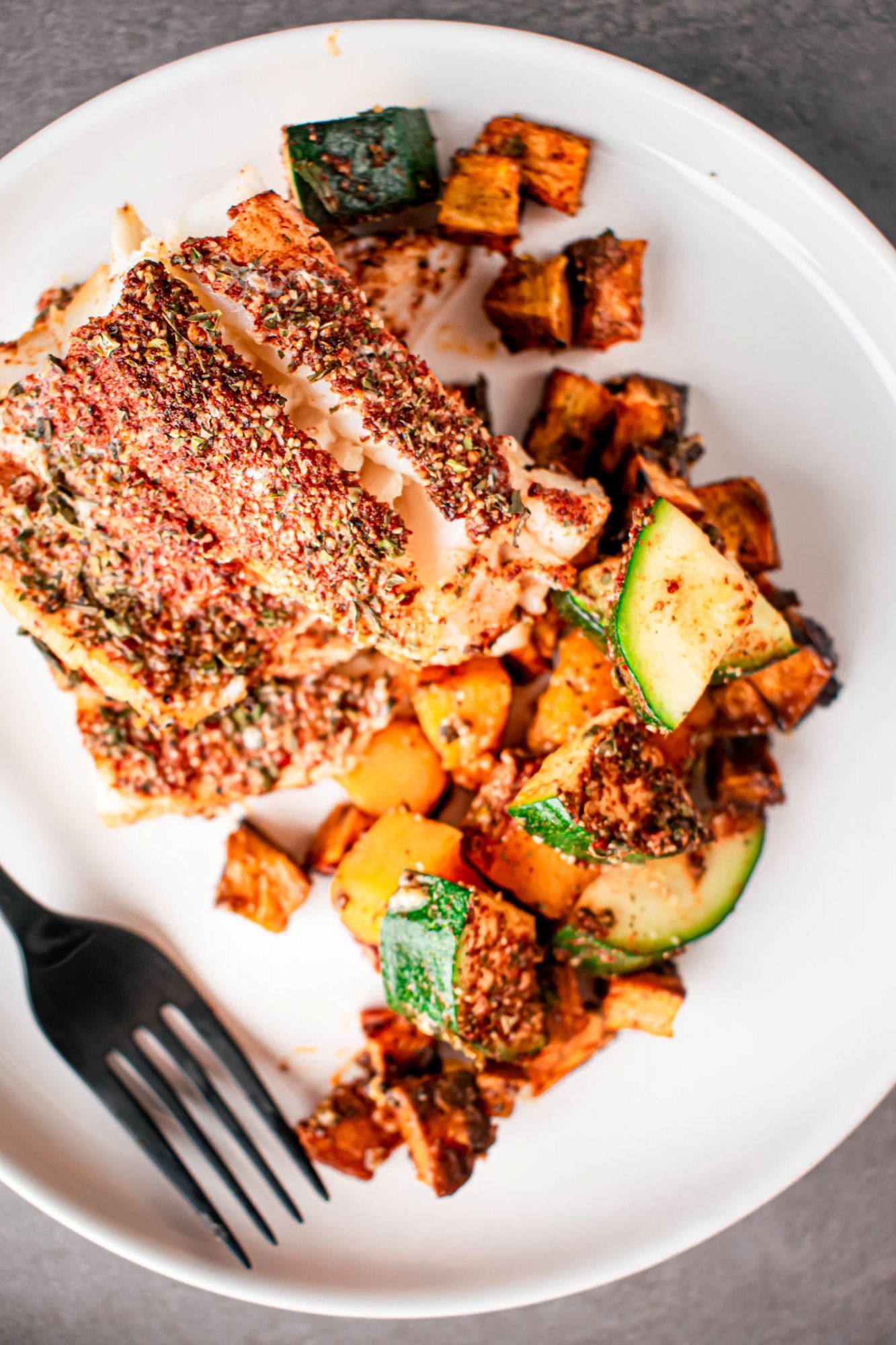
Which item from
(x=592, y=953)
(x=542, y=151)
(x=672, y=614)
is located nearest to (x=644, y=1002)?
(x=592, y=953)

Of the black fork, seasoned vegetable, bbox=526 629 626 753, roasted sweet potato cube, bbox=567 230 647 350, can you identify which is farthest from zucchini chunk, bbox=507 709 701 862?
the black fork

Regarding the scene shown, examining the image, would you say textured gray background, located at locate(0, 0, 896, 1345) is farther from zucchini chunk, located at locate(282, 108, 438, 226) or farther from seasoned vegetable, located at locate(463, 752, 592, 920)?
seasoned vegetable, located at locate(463, 752, 592, 920)

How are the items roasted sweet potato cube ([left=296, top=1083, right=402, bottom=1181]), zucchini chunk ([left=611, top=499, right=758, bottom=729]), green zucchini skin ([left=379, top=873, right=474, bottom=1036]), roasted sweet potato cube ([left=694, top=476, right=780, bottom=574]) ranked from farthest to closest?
roasted sweet potato cube ([left=296, top=1083, right=402, bottom=1181])
roasted sweet potato cube ([left=694, top=476, right=780, bottom=574])
green zucchini skin ([left=379, top=873, right=474, bottom=1036])
zucchini chunk ([left=611, top=499, right=758, bottom=729])

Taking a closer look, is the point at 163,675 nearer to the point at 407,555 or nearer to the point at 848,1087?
the point at 407,555

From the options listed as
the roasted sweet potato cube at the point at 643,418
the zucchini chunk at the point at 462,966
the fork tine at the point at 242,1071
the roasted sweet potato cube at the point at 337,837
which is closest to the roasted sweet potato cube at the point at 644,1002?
the zucchini chunk at the point at 462,966

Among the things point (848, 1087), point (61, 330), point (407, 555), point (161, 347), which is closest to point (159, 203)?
point (61, 330)

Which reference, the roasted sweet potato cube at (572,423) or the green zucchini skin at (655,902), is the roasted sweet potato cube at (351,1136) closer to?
the green zucchini skin at (655,902)
